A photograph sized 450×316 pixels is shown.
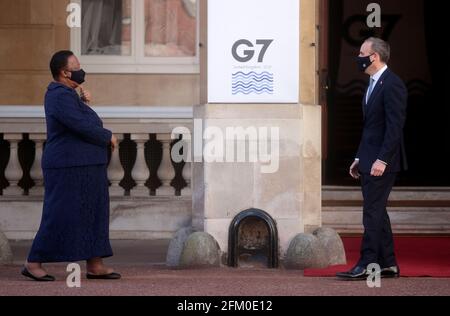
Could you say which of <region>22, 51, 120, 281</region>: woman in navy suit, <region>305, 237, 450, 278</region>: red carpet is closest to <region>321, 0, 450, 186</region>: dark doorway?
<region>305, 237, 450, 278</region>: red carpet

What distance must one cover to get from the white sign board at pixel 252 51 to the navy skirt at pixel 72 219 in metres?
1.95

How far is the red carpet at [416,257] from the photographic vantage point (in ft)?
40.4

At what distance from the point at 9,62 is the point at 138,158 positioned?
2.00m

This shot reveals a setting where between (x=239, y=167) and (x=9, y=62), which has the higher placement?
(x=9, y=62)

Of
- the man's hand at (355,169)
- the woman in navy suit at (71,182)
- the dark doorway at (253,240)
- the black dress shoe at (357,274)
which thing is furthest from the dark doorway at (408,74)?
the woman in navy suit at (71,182)

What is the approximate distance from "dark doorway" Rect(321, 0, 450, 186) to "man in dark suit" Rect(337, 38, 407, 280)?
21.6 ft

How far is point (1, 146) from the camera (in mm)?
17109

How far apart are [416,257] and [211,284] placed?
115 inches

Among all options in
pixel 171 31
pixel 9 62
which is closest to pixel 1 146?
pixel 9 62

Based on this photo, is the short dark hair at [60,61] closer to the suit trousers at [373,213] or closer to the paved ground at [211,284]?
the paved ground at [211,284]

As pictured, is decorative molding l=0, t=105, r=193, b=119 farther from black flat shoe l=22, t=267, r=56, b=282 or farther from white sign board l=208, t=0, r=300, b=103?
black flat shoe l=22, t=267, r=56, b=282

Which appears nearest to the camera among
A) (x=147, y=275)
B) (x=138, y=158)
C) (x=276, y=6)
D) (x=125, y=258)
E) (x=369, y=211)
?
(x=369, y=211)

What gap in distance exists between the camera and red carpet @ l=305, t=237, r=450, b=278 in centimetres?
1230
